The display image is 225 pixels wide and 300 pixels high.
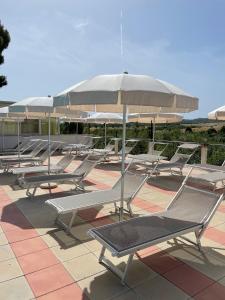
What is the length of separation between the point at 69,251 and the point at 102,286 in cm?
92

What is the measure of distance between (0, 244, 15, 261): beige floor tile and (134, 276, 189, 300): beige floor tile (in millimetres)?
1804

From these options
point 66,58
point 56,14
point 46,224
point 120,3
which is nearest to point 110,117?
point 66,58

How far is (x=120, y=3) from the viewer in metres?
5.50

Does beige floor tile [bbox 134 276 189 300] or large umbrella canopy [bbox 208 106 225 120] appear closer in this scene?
beige floor tile [bbox 134 276 189 300]

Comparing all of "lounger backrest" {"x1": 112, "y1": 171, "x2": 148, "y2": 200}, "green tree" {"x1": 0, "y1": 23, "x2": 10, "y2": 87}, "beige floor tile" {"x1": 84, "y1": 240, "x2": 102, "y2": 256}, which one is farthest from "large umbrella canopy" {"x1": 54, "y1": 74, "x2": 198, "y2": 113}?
"green tree" {"x1": 0, "y1": 23, "x2": 10, "y2": 87}

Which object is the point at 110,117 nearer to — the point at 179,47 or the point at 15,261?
the point at 179,47

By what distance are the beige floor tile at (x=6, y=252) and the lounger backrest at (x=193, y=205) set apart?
2317 millimetres

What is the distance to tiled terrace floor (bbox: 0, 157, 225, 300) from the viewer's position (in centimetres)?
292

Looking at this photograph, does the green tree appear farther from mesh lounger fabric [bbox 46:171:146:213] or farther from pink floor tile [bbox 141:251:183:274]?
pink floor tile [bbox 141:251:183:274]

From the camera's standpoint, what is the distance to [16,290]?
294 centimetres

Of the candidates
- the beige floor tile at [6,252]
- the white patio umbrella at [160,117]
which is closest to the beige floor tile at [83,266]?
the beige floor tile at [6,252]

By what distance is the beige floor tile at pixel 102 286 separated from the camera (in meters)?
2.87

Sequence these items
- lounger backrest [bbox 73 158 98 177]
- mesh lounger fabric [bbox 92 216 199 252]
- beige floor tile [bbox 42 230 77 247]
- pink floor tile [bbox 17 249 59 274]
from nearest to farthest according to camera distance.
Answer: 1. mesh lounger fabric [bbox 92 216 199 252]
2. pink floor tile [bbox 17 249 59 274]
3. beige floor tile [bbox 42 230 77 247]
4. lounger backrest [bbox 73 158 98 177]

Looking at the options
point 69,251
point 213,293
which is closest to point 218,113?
point 213,293
